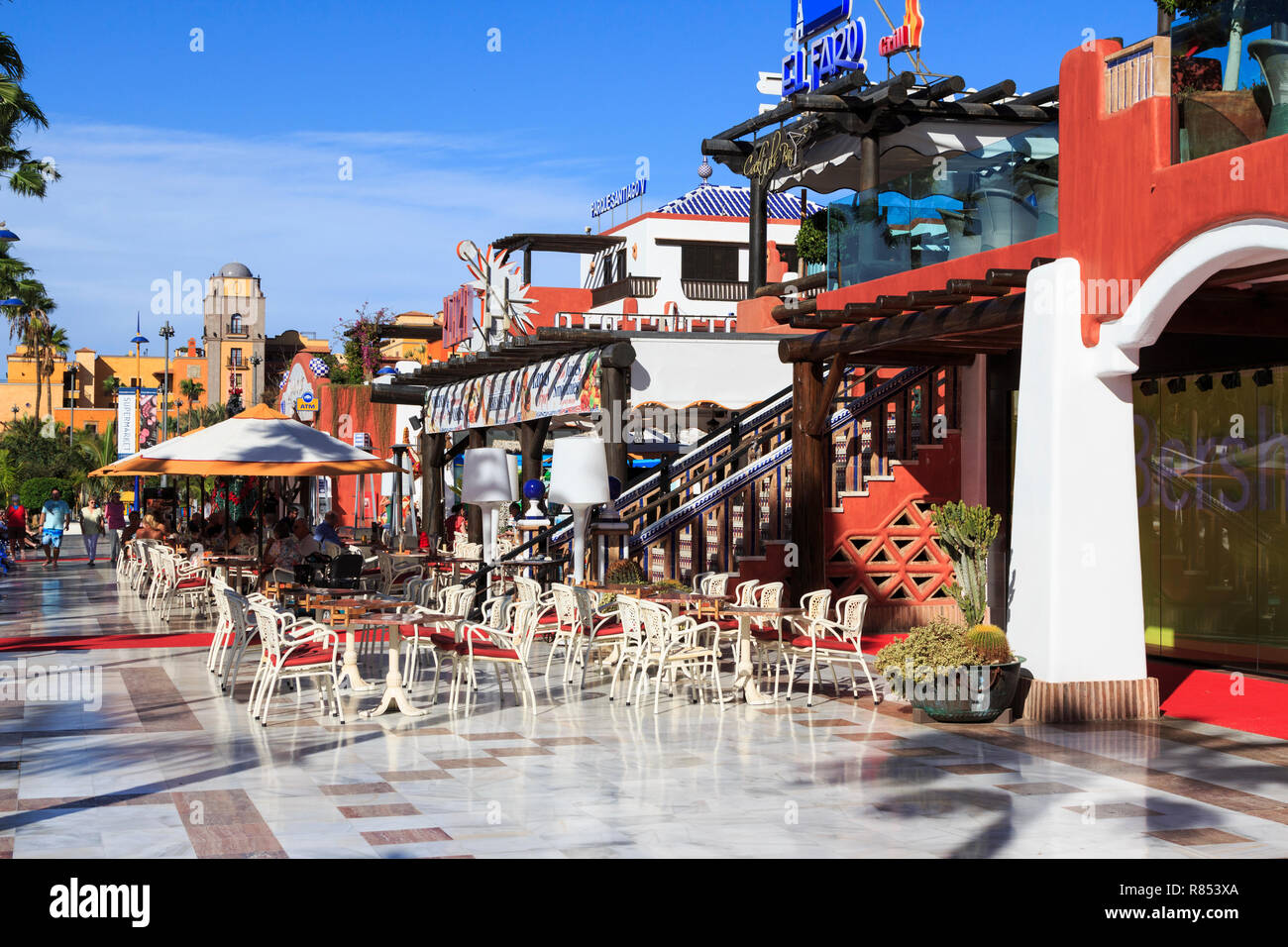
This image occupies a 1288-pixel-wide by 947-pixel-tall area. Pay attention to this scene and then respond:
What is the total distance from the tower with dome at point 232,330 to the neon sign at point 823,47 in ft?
315

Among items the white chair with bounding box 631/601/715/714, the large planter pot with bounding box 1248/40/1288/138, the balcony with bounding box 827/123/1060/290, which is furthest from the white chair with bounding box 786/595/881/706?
the large planter pot with bounding box 1248/40/1288/138

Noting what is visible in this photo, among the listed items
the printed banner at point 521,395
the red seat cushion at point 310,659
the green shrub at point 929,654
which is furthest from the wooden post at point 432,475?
the green shrub at point 929,654

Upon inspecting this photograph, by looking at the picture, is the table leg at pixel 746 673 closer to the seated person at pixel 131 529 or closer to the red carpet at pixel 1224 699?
the red carpet at pixel 1224 699

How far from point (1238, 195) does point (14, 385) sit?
10837 cm

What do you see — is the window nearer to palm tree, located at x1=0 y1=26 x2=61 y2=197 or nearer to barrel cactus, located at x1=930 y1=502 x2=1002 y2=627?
palm tree, located at x1=0 y1=26 x2=61 y2=197

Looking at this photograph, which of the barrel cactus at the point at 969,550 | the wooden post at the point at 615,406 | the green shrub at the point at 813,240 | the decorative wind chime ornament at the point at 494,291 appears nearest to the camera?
the barrel cactus at the point at 969,550

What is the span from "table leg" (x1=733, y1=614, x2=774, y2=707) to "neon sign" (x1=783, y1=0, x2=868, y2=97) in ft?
49.4

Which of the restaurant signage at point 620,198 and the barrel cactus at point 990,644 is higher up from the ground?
the restaurant signage at point 620,198

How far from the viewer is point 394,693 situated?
1176cm

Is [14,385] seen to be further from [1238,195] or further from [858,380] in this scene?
[1238,195]

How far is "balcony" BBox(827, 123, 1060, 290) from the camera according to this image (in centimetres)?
1270

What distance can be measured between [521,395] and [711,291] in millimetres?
24145

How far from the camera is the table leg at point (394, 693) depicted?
11.7 meters
